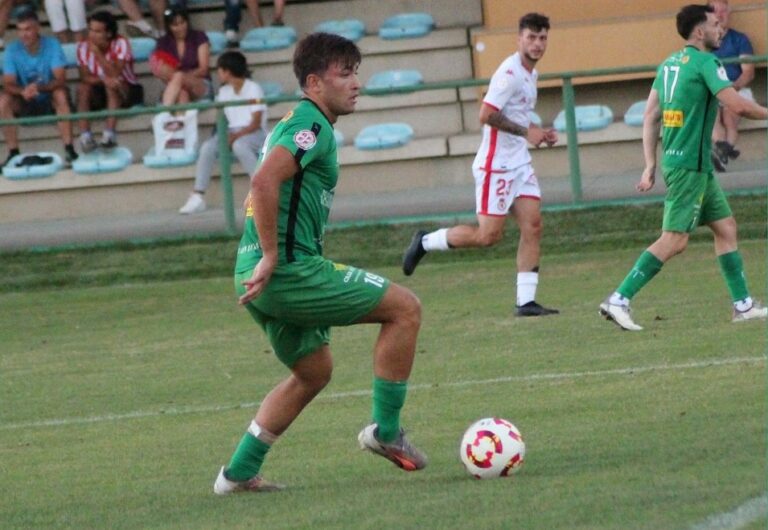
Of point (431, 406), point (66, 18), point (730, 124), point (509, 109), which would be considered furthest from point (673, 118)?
point (66, 18)

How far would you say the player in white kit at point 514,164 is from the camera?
11.5 m

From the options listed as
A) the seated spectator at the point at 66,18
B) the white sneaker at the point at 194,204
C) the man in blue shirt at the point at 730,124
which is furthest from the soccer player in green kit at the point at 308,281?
the seated spectator at the point at 66,18

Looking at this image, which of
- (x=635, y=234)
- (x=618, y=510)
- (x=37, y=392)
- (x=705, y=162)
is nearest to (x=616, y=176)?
(x=635, y=234)

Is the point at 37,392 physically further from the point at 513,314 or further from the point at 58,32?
the point at 58,32

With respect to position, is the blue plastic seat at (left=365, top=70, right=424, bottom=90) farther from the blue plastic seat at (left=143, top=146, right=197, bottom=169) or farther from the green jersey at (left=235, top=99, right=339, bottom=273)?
the green jersey at (left=235, top=99, right=339, bottom=273)

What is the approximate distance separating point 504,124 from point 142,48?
9.24 meters

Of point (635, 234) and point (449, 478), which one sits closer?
point (449, 478)

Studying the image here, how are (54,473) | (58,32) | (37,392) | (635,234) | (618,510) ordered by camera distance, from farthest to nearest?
1. (58,32)
2. (635,234)
3. (37,392)
4. (54,473)
5. (618,510)

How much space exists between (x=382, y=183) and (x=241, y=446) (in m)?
9.70

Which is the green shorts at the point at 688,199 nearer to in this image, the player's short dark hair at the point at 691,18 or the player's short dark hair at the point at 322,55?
the player's short dark hair at the point at 691,18

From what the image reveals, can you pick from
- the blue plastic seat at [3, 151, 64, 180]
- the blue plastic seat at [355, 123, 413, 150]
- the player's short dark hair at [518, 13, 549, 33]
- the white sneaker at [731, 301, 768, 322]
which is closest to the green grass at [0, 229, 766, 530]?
the white sneaker at [731, 301, 768, 322]

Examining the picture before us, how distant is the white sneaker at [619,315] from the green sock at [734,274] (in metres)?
0.64

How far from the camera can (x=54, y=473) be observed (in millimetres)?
7594

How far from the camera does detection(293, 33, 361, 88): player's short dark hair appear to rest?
6.48 metres
